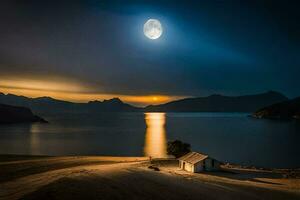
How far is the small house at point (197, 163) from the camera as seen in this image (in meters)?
57.5

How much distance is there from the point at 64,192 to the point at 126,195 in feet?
17.7

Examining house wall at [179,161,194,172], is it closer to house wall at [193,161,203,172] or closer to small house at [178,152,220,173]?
small house at [178,152,220,173]

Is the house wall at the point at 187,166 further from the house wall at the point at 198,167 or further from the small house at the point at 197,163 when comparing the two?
the house wall at the point at 198,167

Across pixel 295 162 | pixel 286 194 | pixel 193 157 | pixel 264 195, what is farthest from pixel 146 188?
pixel 295 162

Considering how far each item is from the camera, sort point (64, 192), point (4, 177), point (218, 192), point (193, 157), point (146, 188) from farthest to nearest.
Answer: point (193, 157) < point (4, 177) < point (218, 192) < point (146, 188) < point (64, 192)

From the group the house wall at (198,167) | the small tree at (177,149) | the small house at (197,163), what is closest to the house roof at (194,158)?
the small house at (197,163)

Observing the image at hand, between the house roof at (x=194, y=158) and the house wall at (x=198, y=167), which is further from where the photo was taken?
the house roof at (x=194, y=158)

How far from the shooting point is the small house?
57.5 meters

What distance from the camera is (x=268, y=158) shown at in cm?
10688

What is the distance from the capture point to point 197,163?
57.3m

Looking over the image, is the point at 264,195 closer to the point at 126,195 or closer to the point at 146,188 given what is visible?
the point at 146,188

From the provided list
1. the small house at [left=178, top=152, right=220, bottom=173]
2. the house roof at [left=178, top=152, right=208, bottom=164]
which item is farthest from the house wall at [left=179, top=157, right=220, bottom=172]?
the house roof at [left=178, top=152, right=208, bottom=164]

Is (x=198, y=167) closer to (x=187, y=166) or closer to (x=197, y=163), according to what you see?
(x=197, y=163)

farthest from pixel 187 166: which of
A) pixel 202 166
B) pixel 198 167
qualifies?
pixel 202 166
